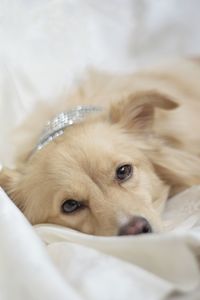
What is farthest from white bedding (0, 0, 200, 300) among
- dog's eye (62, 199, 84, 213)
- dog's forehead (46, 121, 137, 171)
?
dog's forehead (46, 121, 137, 171)

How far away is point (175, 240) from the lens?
3.78 feet

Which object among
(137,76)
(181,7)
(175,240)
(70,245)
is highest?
(181,7)

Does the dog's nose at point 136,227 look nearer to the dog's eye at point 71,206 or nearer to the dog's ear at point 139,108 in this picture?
the dog's eye at point 71,206

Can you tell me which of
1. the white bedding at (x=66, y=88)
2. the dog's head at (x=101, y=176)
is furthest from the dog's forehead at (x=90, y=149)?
the white bedding at (x=66, y=88)

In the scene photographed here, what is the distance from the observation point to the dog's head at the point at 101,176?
152 cm

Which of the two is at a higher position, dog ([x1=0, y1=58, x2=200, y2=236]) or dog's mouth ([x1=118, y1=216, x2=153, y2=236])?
dog ([x1=0, y1=58, x2=200, y2=236])

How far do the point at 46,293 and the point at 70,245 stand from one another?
0.66 feet

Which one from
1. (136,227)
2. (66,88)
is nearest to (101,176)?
→ (136,227)

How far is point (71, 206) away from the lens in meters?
1.60

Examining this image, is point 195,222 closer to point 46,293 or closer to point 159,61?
point 46,293

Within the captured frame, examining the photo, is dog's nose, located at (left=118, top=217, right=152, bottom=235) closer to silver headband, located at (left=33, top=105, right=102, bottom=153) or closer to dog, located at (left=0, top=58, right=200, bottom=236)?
dog, located at (left=0, top=58, right=200, bottom=236)

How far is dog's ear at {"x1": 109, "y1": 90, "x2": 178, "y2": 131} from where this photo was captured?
1.71 meters

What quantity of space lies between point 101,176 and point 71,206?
0.41 ft

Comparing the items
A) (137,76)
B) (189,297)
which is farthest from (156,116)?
(189,297)
